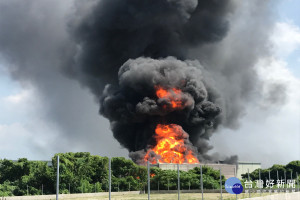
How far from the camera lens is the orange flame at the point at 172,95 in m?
118

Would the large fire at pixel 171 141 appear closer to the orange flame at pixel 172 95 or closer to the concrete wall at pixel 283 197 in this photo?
the orange flame at pixel 172 95

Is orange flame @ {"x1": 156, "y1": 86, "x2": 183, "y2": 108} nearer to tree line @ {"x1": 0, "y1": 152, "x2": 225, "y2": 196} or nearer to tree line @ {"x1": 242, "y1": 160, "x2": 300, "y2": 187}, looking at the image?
tree line @ {"x1": 0, "y1": 152, "x2": 225, "y2": 196}

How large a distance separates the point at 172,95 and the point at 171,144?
1466cm

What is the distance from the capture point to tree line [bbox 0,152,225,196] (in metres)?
66.2

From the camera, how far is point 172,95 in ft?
389

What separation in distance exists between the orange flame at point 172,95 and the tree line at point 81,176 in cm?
2582

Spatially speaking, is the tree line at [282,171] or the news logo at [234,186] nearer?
the news logo at [234,186]

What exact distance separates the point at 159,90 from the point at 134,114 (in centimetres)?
1046

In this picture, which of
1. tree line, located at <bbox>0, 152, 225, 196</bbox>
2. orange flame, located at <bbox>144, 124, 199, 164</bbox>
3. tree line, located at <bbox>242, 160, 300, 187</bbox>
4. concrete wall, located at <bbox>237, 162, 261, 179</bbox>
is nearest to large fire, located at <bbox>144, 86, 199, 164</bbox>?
orange flame, located at <bbox>144, 124, 199, 164</bbox>

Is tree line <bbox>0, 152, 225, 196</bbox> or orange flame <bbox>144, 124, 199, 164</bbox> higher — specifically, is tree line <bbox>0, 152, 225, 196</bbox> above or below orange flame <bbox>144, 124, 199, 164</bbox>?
below

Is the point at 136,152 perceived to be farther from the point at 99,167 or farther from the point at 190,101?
the point at 99,167

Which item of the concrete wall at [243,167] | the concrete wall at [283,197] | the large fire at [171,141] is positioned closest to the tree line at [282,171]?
the concrete wall at [243,167]

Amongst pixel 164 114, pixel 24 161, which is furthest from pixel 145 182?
pixel 164 114

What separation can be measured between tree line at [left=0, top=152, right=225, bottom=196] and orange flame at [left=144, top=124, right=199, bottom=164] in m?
23.0
